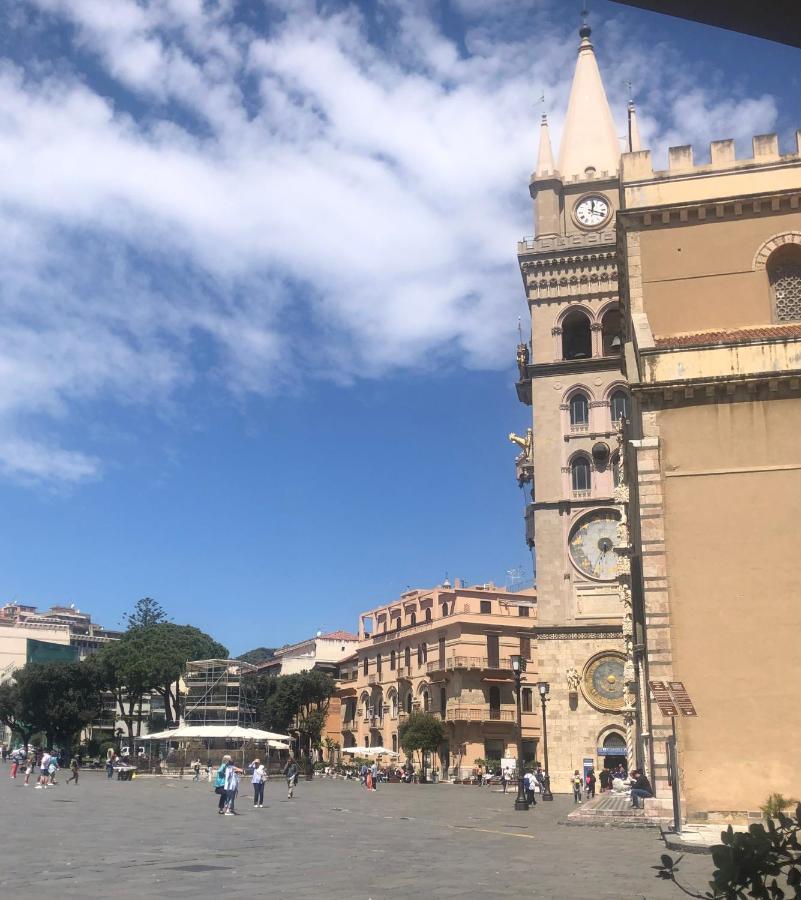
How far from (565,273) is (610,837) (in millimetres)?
34789

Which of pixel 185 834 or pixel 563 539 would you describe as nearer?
pixel 185 834

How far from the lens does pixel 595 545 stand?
45438mm

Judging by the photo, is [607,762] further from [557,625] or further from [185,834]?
[185,834]

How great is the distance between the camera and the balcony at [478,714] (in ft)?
201

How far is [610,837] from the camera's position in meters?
18.4

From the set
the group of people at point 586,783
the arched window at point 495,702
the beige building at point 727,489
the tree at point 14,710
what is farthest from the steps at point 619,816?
the tree at point 14,710

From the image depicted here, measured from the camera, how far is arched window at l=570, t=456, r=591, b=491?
46438 mm

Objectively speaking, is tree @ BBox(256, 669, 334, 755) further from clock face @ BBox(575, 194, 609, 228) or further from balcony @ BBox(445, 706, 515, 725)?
clock face @ BBox(575, 194, 609, 228)

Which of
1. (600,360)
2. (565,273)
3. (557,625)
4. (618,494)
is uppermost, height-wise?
(565,273)

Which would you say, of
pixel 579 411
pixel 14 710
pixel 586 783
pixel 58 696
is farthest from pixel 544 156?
pixel 14 710

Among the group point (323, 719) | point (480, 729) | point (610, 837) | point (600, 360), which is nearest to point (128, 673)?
point (323, 719)

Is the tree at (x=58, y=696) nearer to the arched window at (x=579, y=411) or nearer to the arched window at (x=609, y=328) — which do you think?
the arched window at (x=579, y=411)

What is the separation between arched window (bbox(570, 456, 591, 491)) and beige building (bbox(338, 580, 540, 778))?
51.1 ft

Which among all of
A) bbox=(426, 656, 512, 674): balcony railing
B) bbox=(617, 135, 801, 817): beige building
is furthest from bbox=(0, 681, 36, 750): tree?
bbox=(617, 135, 801, 817): beige building
